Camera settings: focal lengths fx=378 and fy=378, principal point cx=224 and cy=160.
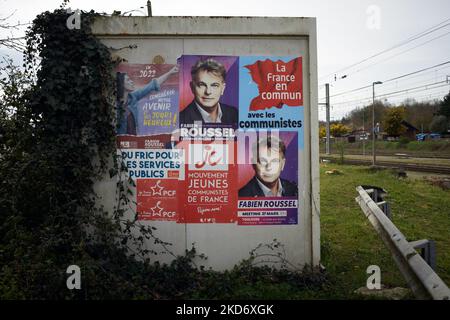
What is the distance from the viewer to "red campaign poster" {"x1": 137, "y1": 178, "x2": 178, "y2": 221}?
5.36 meters

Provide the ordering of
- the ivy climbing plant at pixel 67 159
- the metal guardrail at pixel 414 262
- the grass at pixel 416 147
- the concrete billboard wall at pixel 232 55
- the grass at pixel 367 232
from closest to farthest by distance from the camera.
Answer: the metal guardrail at pixel 414 262
the ivy climbing plant at pixel 67 159
the concrete billboard wall at pixel 232 55
the grass at pixel 367 232
the grass at pixel 416 147

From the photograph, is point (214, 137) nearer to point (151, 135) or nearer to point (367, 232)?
point (151, 135)

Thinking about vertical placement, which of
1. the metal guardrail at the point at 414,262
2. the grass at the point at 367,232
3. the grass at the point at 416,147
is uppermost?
the grass at the point at 416,147

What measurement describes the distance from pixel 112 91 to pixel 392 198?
9947mm

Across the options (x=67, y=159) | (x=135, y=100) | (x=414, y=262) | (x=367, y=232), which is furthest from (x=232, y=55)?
(x=367, y=232)

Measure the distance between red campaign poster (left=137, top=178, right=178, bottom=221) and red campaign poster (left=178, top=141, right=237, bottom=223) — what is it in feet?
0.42

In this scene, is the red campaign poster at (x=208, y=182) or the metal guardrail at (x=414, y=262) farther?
the red campaign poster at (x=208, y=182)

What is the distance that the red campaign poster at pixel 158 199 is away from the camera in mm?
5355

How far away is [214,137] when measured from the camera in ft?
17.5

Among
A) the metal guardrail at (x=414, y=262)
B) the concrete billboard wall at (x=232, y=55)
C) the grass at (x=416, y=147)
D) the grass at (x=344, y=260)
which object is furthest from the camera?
the grass at (x=416, y=147)

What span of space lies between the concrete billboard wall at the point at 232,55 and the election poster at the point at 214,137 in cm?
9

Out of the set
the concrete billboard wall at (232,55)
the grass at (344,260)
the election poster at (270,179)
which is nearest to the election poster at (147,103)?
the concrete billboard wall at (232,55)

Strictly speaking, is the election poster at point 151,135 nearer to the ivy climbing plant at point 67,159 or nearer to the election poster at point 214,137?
the election poster at point 214,137

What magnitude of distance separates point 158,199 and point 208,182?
0.75 metres
